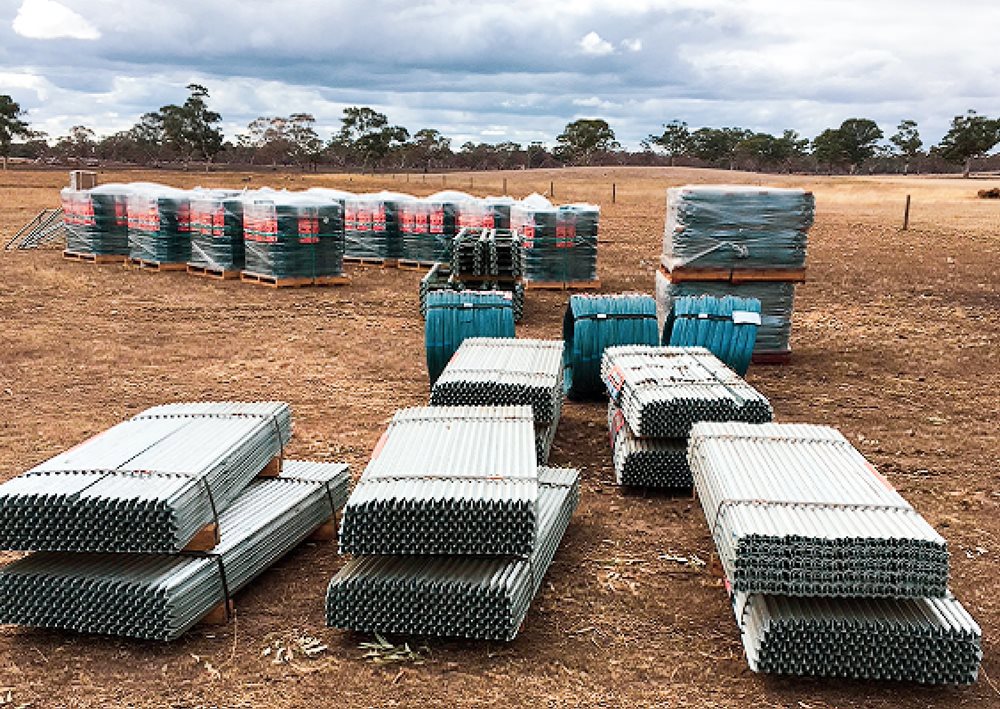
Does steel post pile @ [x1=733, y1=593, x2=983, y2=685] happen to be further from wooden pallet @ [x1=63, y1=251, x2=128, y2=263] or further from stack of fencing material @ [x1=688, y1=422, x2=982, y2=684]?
wooden pallet @ [x1=63, y1=251, x2=128, y2=263]

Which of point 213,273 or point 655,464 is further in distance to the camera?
point 213,273

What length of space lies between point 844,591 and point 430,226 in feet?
54.0

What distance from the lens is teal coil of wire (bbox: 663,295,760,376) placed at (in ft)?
31.5

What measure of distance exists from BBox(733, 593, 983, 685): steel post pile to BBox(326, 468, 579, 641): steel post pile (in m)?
1.35

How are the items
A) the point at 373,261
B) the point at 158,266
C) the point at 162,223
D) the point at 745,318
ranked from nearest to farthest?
the point at 745,318 → the point at 162,223 → the point at 158,266 → the point at 373,261

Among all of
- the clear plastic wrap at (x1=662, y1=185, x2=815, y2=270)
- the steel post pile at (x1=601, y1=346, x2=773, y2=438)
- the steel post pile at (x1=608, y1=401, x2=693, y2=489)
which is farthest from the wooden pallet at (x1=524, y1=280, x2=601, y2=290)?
the steel post pile at (x1=608, y1=401, x2=693, y2=489)

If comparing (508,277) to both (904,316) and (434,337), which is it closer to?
(434,337)

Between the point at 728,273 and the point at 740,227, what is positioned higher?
the point at 740,227

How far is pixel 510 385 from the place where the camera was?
744 cm

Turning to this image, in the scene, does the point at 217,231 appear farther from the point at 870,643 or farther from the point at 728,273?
the point at 870,643

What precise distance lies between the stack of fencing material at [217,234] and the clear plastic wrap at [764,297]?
10.0 metres

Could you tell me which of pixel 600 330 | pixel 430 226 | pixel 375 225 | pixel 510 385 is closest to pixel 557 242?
pixel 430 226

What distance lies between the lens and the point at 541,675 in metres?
4.86

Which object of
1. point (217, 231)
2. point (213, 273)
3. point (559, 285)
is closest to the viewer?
point (559, 285)
